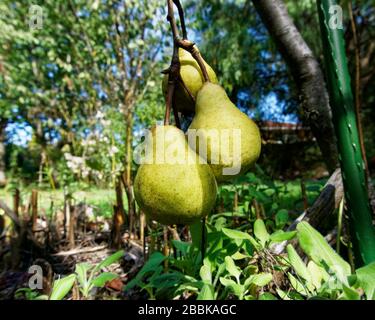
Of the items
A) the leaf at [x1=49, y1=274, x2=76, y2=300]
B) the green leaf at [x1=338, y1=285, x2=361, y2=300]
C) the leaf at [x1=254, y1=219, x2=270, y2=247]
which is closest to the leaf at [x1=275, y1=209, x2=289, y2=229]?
the leaf at [x1=254, y1=219, x2=270, y2=247]

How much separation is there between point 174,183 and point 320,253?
0.41 metres

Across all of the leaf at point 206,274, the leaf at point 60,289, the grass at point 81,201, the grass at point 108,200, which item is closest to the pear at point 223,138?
the leaf at point 206,274

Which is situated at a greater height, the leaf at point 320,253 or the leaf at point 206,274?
the leaf at point 320,253

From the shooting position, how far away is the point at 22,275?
4.57 ft

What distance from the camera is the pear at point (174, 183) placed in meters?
0.48

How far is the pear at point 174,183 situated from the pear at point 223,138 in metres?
0.02

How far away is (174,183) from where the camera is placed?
1.57 feet

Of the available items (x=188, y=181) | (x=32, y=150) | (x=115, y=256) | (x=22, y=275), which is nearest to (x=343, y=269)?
(x=188, y=181)

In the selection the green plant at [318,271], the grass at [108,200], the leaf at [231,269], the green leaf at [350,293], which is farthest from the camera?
the grass at [108,200]

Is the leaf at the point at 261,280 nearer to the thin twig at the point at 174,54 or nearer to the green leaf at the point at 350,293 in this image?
the green leaf at the point at 350,293

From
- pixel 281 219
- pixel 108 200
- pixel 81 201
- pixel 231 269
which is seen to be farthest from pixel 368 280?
pixel 108 200

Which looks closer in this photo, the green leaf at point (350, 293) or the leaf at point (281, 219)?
the green leaf at point (350, 293)
